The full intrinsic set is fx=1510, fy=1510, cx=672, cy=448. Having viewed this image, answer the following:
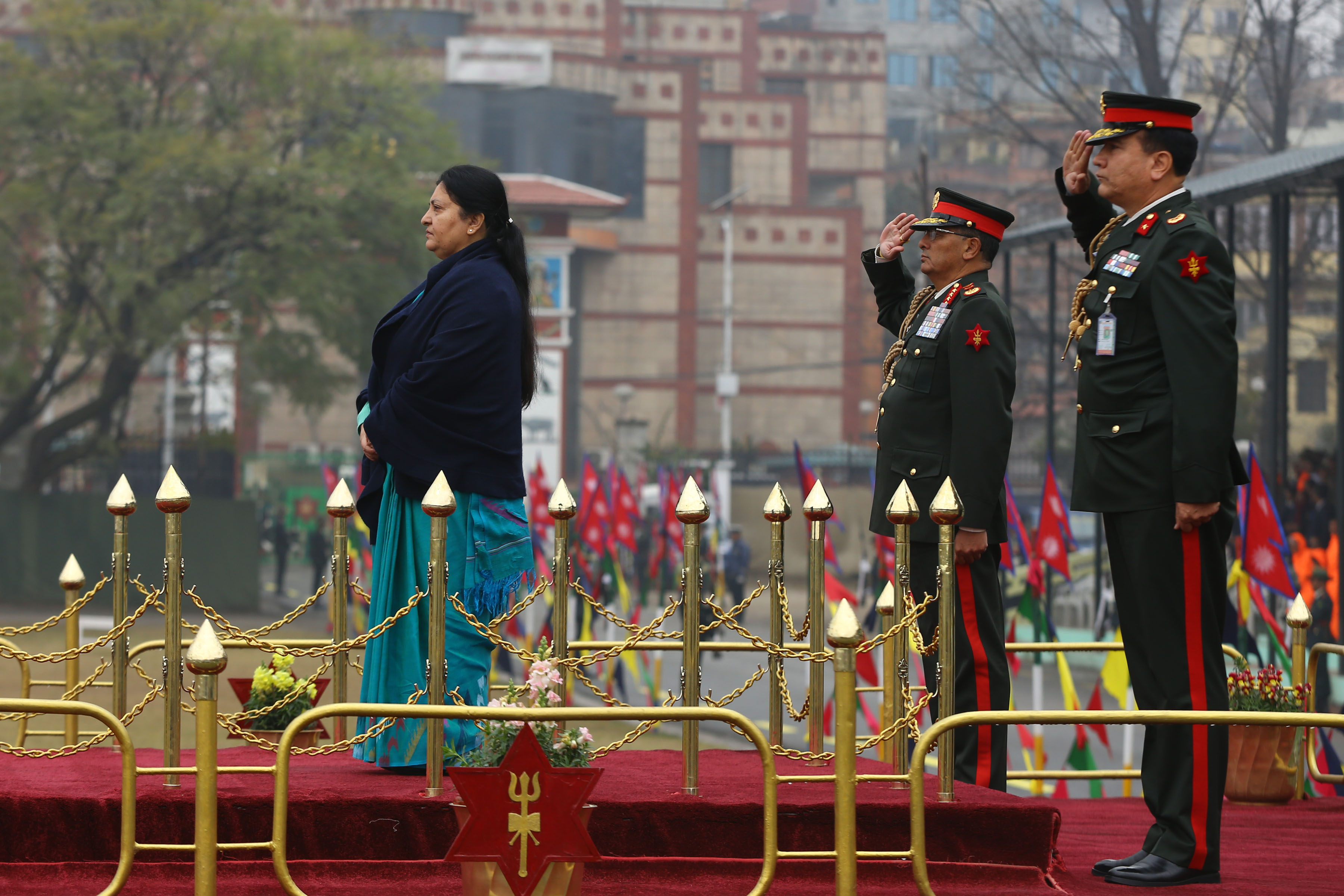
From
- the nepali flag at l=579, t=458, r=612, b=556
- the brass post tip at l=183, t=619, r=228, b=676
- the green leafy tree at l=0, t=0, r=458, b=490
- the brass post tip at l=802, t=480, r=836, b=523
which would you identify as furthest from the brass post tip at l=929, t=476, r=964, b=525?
the green leafy tree at l=0, t=0, r=458, b=490

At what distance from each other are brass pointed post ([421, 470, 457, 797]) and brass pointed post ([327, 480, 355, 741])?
43.1 inches

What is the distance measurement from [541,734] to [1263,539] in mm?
6555

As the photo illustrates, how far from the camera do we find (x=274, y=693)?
5.78 metres

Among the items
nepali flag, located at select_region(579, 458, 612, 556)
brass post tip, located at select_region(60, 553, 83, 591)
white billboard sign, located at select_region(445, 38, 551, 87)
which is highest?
white billboard sign, located at select_region(445, 38, 551, 87)

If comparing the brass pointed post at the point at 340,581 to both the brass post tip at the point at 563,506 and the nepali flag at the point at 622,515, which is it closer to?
the brass post tip at the point at 563,506

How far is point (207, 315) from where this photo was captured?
2530 centimetres

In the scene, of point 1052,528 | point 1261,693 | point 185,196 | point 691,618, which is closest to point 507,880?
point 691,618

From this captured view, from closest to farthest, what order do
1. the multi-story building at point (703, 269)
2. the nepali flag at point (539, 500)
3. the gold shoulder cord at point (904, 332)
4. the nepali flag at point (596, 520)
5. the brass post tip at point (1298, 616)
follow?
the gold shoulder cord at point (904, 332)
the brass post tip at point (1298, 616)
the nepali flag at point (596, 520)
the nepali flag at point (539, 500)
the multi-story building at point (703, 269)

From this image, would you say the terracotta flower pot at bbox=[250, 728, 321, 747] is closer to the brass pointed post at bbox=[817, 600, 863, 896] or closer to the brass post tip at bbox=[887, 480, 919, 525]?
the brass post tip at bbox=[887, 480, 919, 525]

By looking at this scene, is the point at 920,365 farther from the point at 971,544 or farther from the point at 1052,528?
the point at 1052,528

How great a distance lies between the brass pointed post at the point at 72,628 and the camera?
555 centimetres

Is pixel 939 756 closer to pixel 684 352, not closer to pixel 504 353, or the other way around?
pixel 504 353

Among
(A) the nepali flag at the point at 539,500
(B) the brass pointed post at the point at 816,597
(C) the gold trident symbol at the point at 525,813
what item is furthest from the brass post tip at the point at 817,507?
(A) the nepali flag at the point at 539,500

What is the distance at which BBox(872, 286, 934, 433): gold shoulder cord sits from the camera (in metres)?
4.97
